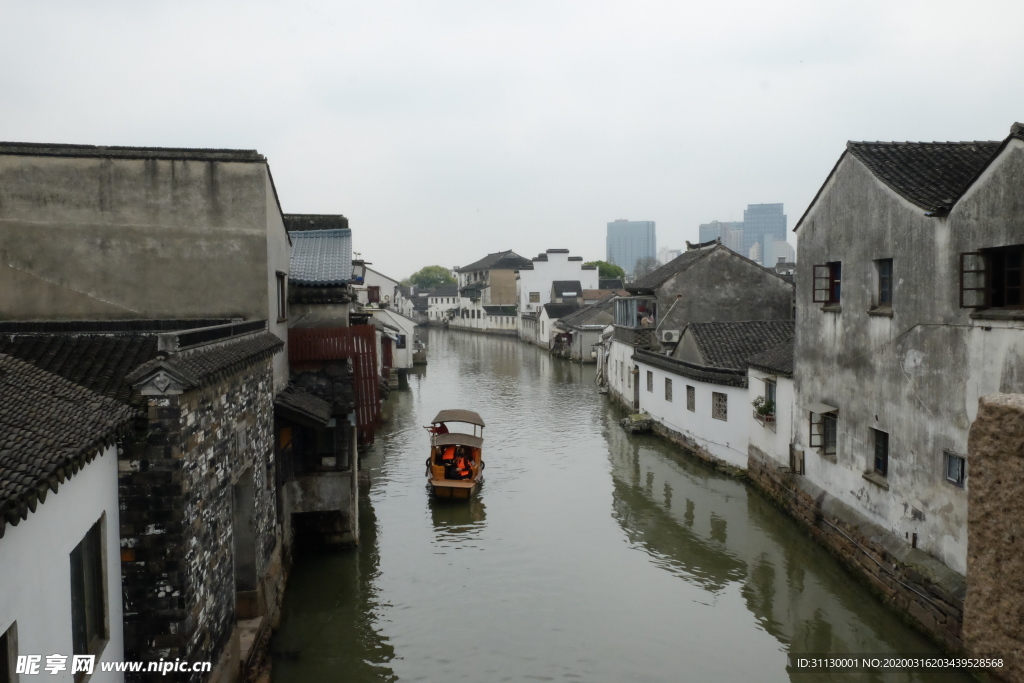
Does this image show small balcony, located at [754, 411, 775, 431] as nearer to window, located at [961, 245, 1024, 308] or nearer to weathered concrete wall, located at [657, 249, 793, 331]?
window, located at [961, 245, 1024, 308]

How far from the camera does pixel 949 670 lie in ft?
33.4

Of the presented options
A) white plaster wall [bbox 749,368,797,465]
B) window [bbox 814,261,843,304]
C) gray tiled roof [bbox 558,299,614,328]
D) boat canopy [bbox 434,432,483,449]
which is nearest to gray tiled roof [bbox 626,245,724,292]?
white plaster wall [bbox 749,368,797,465]

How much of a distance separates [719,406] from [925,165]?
31.3 feet

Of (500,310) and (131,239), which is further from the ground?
(131,239)

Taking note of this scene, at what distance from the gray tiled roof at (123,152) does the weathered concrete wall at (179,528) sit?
4.23m

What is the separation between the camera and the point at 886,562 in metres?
12.4

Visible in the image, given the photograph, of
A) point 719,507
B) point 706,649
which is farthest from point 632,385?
point 706,649

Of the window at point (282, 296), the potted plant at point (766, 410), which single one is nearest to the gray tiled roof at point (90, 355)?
the window at point (282, 296)

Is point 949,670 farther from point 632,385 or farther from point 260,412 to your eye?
point 632,385

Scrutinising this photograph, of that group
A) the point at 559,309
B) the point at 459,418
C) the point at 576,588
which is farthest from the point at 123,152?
the point at 559,309

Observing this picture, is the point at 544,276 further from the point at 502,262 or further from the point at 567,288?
the point at 502,262

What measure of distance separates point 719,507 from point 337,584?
30.4 ft

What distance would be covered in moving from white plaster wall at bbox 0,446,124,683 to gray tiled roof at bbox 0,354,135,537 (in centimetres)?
27

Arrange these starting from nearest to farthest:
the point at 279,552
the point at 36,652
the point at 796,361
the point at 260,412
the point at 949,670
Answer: the point at 36,652 < the point at 949,670 < the point at 260,412 < the point at 279,552 < the point at 796,361
